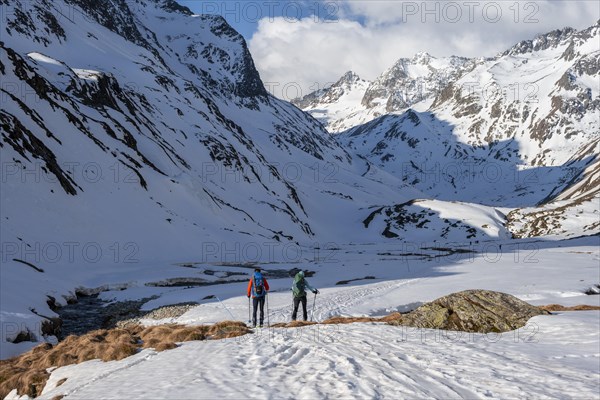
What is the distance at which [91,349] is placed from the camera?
15383 mm

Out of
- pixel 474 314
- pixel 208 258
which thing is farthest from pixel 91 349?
pixel 208 258

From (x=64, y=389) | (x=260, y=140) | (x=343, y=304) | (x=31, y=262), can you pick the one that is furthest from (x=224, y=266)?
(x=260, y=140)

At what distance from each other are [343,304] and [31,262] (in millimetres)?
26806

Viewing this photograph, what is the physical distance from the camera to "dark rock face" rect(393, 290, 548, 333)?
679 inches

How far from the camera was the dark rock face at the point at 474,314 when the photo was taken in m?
17.2

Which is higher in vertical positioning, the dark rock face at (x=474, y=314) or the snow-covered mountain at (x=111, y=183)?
the snow-covered mountain at (x=111, y=183)

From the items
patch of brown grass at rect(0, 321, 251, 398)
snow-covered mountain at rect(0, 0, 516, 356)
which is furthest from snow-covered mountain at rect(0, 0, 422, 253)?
patch of brown grass at rect(0, 321, 251, 398)

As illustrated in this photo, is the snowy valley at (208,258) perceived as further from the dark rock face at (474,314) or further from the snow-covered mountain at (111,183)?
the dark rock face at (474,314)

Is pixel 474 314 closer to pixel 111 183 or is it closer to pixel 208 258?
pixel 208 258

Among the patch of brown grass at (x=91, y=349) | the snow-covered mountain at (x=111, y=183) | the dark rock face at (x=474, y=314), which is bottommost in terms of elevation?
the patch of brown grass at (x=91, y=349)

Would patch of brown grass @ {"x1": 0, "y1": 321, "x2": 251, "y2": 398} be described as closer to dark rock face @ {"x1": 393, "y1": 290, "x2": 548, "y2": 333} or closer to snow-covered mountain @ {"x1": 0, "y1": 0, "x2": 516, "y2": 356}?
snow-covered mountain @ {"x1": 0, "y1": 0, "x2": 516, "y2": 356}

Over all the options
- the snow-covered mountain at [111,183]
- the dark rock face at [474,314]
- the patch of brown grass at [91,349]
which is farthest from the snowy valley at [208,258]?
the dark rock face at [474,314]

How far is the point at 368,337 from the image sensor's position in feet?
51.2

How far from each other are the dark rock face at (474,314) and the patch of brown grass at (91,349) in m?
7.70
